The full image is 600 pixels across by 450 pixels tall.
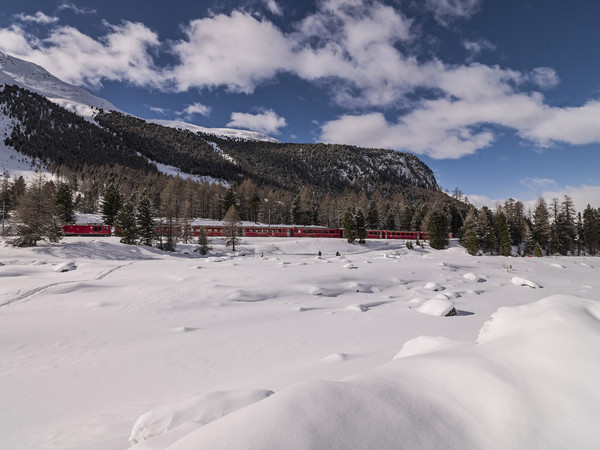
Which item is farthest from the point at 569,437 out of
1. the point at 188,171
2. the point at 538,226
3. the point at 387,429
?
the point at 188,171

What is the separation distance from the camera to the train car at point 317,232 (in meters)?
59.0

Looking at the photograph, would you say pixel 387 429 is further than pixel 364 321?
No

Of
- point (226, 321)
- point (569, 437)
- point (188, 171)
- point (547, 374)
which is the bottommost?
point (226, 321)

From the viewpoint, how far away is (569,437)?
2412mm

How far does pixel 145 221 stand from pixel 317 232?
106 feet

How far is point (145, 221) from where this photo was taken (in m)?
42.1

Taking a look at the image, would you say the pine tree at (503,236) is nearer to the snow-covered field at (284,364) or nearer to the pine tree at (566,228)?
the pine tree at (566,228)

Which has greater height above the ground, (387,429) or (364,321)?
(387,429)

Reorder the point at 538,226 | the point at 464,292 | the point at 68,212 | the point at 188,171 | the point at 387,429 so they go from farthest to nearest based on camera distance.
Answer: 1. the point at 188,171
2. the point at 538,226
3. the point at 68,212
4. the point at 464,292
5. the point at 387,429

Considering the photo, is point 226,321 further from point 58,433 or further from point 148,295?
point 58,433

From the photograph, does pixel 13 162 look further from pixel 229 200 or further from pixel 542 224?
pixel 542 224

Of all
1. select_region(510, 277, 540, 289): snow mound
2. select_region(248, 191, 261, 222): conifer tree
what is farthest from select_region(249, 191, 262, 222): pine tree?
select_region(510, 277, 540, 289): snow mound

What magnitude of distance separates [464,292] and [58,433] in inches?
802

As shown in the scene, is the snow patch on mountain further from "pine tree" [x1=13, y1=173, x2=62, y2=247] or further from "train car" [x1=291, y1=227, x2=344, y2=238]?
"train car" [x1=291, y1=227, x2=344, y2=238]
